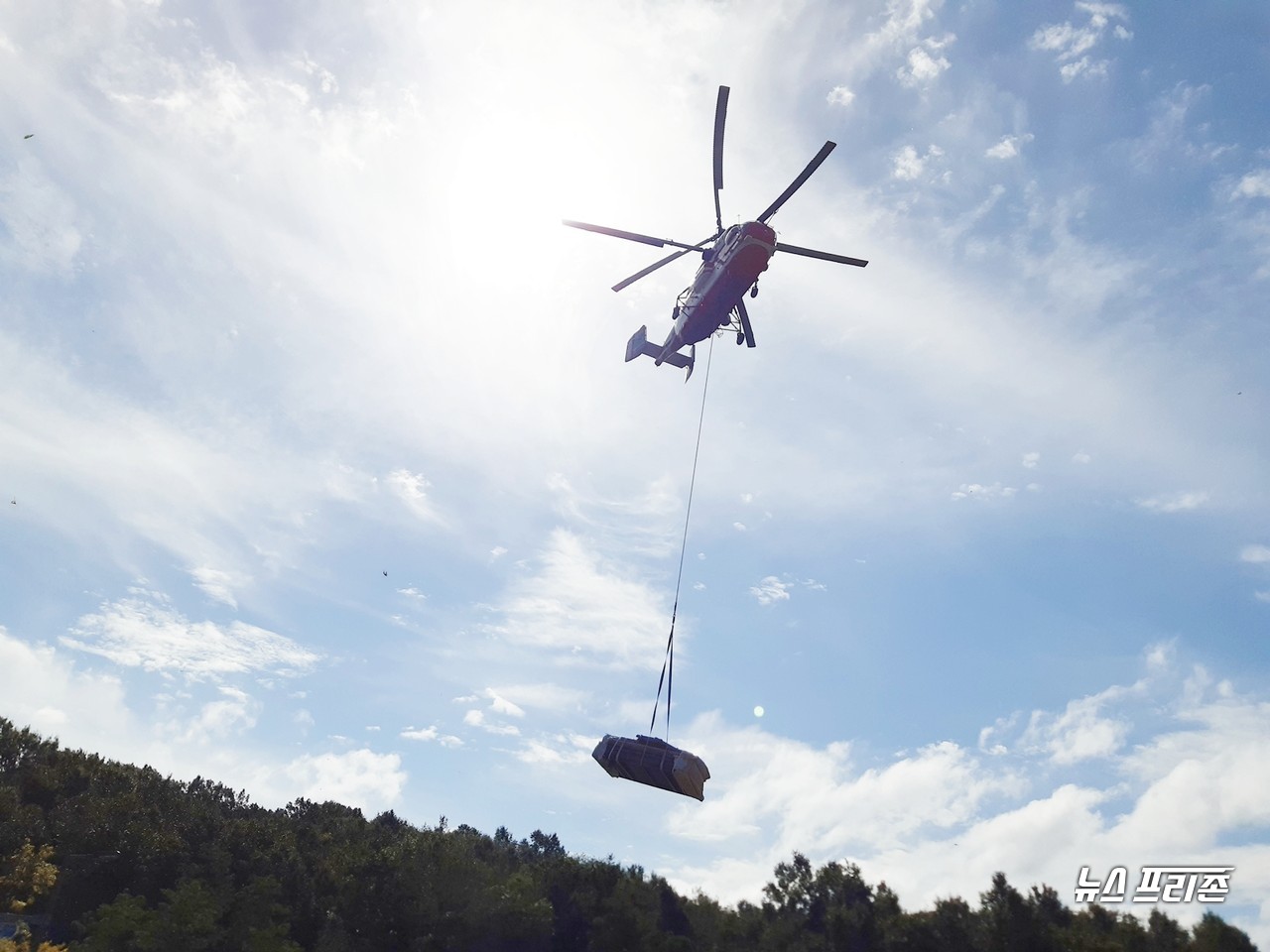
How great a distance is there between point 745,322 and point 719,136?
254 inches

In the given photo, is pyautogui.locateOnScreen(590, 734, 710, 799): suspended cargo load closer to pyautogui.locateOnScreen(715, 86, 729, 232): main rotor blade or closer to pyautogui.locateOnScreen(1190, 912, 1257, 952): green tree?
pyautogui.locateOnScreen(715, 86, 729, 232): main rotor blade

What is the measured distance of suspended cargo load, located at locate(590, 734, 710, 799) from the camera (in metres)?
17.8

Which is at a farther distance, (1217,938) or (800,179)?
(1217,938)

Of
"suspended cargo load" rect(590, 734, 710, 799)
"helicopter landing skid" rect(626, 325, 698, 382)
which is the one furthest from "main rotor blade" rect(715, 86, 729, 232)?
"suspended cargo load" rect(590, 734, 710, 799)

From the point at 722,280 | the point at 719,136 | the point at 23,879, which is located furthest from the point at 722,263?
the point at 23,879

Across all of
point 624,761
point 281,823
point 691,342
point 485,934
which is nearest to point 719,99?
point 691,342

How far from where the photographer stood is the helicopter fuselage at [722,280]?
958 inches

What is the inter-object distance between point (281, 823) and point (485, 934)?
40588 mm

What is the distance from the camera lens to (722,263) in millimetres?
25281

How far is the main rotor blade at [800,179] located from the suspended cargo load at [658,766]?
17071mm

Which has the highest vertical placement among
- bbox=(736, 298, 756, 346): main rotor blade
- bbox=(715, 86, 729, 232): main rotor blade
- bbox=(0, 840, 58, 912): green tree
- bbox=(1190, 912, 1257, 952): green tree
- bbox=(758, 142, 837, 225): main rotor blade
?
bbox=(715, 86, 729, 232): main rotor blade

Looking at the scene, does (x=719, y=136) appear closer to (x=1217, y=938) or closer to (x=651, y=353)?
(x=651, y=353)

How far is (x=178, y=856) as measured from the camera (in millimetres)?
49500

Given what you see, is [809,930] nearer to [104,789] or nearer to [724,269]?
[724,269]
